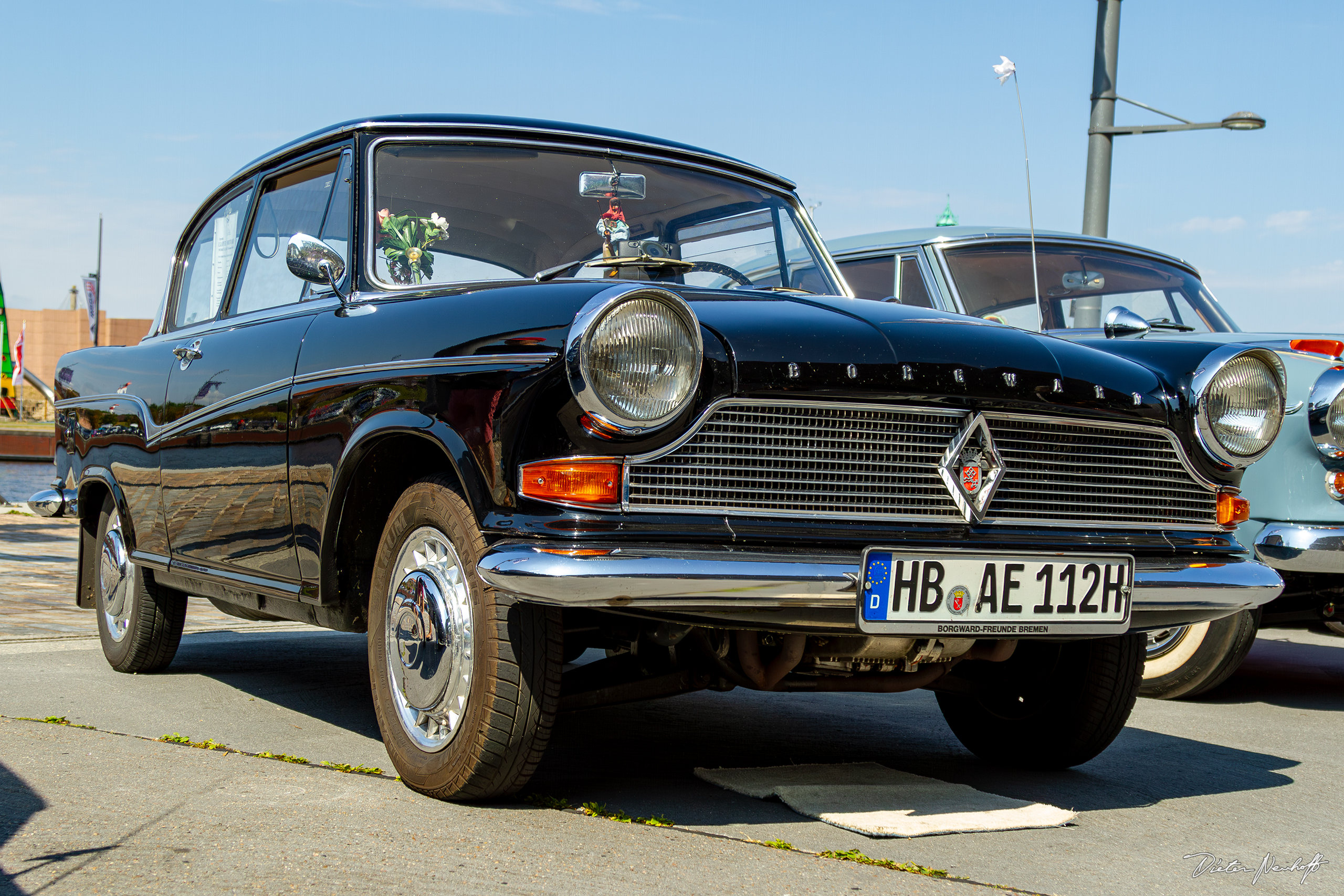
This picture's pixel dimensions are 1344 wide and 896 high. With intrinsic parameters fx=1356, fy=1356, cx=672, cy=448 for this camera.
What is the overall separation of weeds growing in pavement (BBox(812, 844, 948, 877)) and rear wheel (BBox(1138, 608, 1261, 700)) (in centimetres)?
277

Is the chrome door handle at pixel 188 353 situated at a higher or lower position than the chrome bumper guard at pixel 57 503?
higher

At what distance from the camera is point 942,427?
322 cm

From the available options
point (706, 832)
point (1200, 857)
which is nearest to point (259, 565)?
point (706, 832)

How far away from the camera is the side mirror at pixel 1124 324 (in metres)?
5.86

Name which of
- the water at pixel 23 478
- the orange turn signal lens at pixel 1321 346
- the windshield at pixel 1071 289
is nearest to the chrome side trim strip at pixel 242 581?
the windshield at pixel 1071 289

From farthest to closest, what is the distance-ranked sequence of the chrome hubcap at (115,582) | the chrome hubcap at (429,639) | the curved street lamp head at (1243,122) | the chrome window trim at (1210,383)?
the curved street lamp head at (1243,122), the chrome hubcap at (115,582), the chrome window trim at (1210,383), the chrome hubcap at (429,639)

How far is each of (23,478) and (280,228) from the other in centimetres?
3062

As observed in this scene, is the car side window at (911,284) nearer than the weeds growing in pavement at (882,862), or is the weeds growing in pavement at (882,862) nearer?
the weeds growing in pavement at (882,862)

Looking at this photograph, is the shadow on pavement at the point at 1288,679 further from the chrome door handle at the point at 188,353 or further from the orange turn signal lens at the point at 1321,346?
the chrome door handle at the point at 188,353

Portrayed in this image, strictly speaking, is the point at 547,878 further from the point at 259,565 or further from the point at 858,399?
the point at 259,565

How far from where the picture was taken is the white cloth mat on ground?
3234mm

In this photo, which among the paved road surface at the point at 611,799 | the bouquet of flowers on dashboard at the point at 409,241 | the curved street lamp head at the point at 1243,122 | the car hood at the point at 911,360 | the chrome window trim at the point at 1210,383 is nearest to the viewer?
the paved road surface at the point at 611,799

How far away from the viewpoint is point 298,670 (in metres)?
5.59

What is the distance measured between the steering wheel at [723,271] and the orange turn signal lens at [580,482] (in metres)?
1.30
